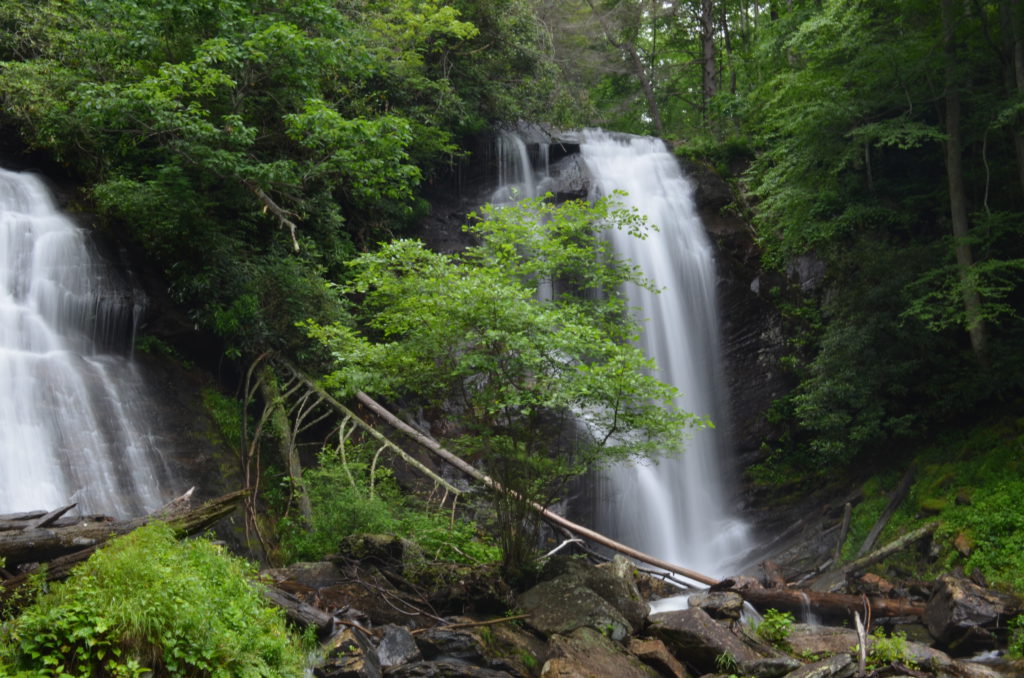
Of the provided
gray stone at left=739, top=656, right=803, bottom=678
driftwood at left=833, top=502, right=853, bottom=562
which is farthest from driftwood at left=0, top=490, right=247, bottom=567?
driftwood at left=833, top=502, right=853, bottom=562

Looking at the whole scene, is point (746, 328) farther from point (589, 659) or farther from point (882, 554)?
point (589, 659)

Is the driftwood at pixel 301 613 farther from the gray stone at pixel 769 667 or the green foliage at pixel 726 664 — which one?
the gray stone at pixel 769 667

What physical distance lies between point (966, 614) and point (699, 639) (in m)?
3.89

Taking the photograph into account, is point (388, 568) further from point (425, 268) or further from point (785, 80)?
point (785, 80)

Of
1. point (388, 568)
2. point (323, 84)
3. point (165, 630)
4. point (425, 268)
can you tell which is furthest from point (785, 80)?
point (165, 630)

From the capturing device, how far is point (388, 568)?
8.12 meters

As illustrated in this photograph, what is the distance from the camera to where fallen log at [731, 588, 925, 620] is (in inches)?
385

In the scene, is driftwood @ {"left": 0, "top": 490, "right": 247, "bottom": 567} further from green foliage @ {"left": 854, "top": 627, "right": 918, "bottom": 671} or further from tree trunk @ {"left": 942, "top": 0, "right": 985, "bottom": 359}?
tree trunk @ {"left": 942, "top": 0, "right": 985, "bottom": 359}

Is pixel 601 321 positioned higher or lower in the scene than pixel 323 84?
lower

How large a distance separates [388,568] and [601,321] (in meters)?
3.76

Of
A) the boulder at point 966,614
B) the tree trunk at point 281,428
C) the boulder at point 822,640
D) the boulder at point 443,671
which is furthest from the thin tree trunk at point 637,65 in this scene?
the boulder at point 443,671

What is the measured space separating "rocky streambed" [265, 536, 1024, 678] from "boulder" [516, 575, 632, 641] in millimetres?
14

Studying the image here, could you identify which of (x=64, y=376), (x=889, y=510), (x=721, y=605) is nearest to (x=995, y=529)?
(x=889, y=510)

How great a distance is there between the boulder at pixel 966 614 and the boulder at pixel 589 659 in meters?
4.34
